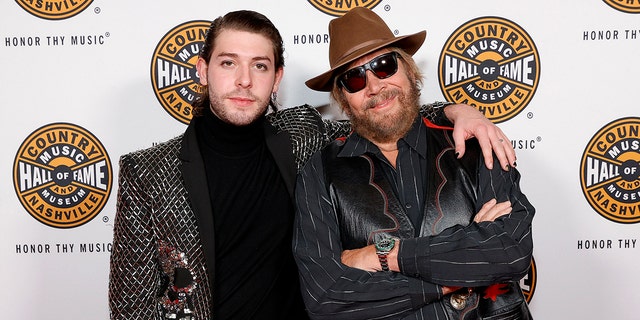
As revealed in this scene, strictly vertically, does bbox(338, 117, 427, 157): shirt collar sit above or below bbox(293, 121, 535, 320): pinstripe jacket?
above

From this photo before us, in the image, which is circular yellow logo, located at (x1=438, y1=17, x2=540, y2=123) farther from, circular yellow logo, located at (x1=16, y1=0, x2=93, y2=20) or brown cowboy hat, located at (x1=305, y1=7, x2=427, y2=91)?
circular yellow logo, located at (x1=16, y1=0, x2=93, y2=20)

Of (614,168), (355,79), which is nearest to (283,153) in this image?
(355,79)

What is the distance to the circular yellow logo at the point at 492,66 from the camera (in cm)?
233

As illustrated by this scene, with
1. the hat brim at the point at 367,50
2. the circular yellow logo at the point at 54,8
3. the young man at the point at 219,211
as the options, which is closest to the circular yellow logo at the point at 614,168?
the young man at the point at 219,211

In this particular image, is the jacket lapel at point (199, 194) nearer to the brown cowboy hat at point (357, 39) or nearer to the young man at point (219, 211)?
the young man at point (219, 211)

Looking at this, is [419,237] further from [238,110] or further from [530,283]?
[530,283]

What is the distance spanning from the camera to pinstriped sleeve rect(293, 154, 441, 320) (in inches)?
59.8

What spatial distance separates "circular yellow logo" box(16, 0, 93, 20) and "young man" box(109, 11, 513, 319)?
2.63 ft

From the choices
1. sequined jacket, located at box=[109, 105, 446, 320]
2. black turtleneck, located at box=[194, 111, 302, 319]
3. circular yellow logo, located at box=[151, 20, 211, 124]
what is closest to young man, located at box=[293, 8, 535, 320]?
black turtleneck, located at box=[194, 111, 302, 319]

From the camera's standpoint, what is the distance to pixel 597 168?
237 centimetres

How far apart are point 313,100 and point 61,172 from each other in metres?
1.09

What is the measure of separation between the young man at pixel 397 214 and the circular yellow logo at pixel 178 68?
2.40 feet

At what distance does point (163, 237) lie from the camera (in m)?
1.79

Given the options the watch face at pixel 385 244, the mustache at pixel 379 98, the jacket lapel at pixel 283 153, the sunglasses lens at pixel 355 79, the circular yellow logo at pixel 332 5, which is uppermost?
the circular yellow logo at pixel 332 5
